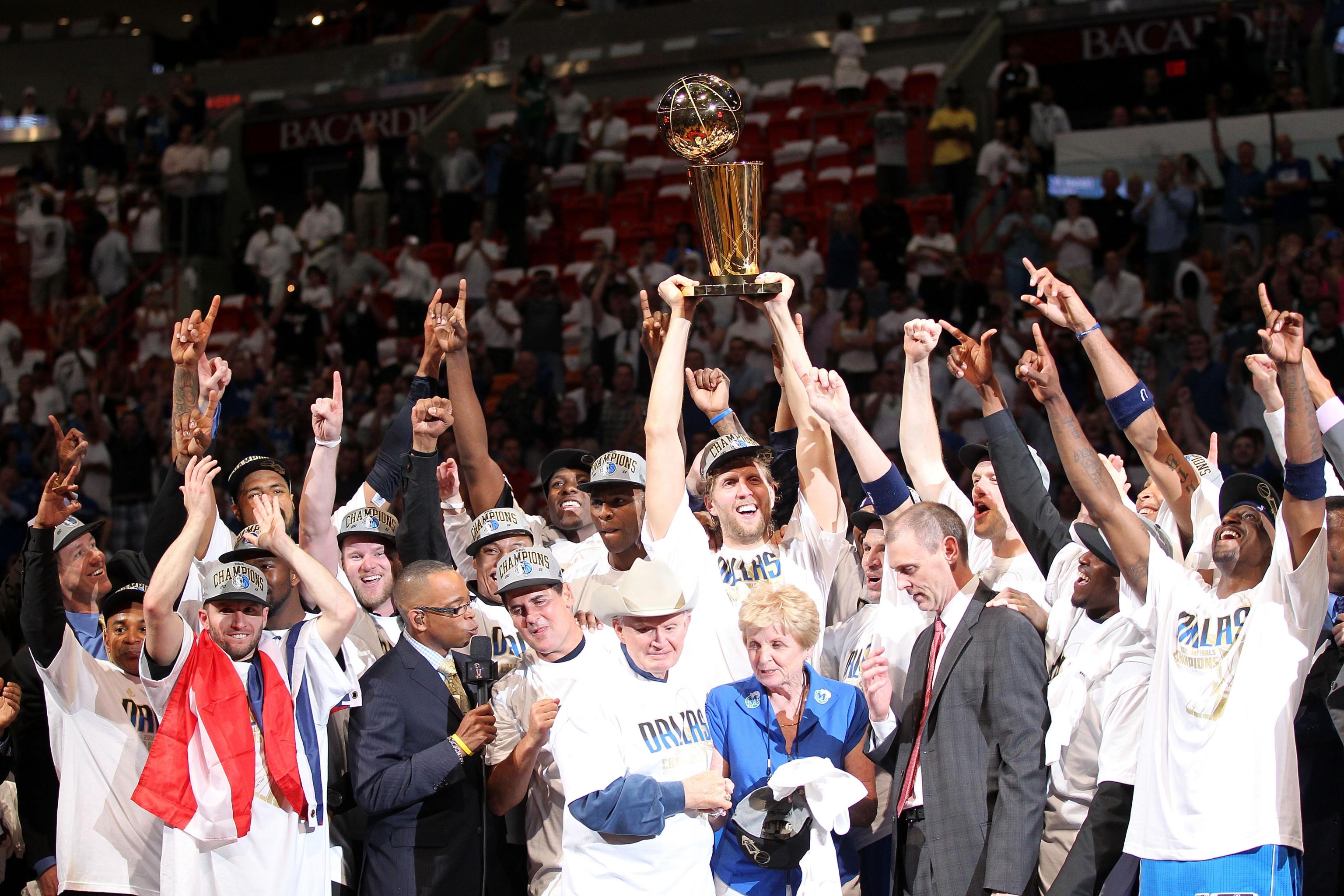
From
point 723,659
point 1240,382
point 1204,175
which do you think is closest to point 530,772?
point 723,659

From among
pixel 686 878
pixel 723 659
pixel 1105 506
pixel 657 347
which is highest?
pixel 657 347

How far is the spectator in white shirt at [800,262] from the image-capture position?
12.7m

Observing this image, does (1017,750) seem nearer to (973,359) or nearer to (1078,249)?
(973,359)

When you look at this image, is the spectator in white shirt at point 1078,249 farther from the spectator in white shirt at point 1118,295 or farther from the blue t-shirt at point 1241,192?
the blue t-shirt at point 1241,192

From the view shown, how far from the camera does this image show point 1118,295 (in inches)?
457

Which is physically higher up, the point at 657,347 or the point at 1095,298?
the point at 1095,298

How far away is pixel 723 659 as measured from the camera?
194 inches

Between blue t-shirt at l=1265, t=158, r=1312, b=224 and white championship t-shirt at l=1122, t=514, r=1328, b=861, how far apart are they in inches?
333

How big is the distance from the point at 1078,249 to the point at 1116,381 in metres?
7.96

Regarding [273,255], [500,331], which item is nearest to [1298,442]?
[500,331]

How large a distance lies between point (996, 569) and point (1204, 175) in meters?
8.48

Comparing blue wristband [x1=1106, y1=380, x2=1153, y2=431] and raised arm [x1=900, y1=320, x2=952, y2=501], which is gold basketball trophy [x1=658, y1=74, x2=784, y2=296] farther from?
blue wristband [x1=1106, y1=380, x2=1153, y2=431]

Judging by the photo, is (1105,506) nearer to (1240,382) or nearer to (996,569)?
(996,569)

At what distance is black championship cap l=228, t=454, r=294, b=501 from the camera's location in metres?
5.84
